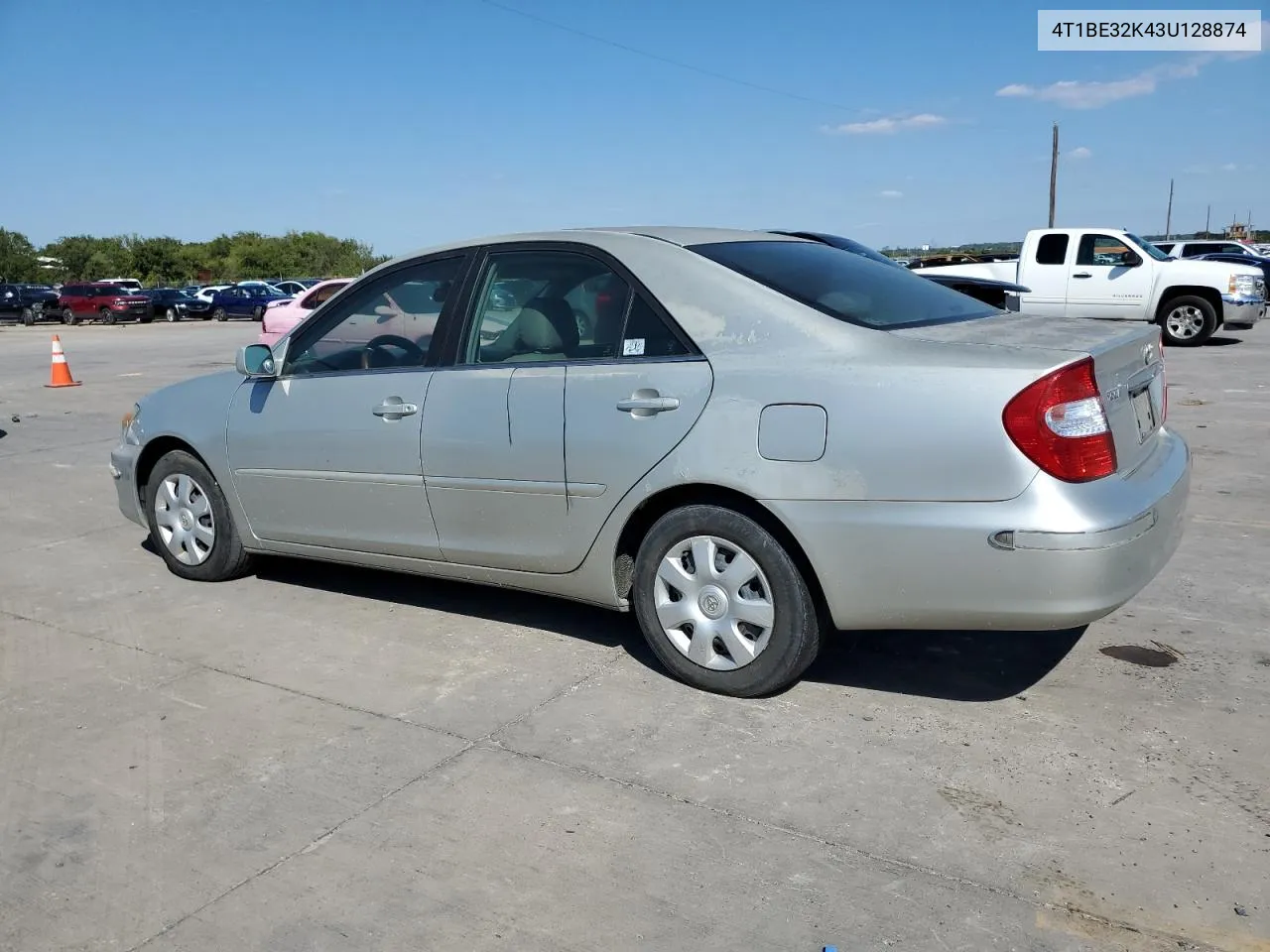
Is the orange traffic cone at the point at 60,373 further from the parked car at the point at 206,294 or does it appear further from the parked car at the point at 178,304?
the parked car at the point at 178,304

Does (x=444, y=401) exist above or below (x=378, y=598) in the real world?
above

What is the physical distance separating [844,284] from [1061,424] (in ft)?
3.76

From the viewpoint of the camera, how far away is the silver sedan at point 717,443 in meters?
3.41

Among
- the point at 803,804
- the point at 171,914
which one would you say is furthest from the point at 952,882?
the point at 171,914

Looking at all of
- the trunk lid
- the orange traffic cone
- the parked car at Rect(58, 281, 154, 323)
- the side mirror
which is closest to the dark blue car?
the orange traffic cone

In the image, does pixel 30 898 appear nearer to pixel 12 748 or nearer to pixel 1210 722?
pixel 12 748

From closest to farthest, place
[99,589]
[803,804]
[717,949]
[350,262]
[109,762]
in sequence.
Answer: [717,949] → [803,804] → [109,762] → [99,589] → [350,262]

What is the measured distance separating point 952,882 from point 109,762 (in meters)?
2.62

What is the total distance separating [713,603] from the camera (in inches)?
154

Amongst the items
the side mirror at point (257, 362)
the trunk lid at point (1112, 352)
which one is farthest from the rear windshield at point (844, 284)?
the side mirror at point (257, 362)

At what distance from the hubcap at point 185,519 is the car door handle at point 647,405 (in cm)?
253

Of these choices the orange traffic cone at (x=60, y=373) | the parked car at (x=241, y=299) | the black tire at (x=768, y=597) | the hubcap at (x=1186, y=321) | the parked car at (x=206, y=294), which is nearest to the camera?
the black tire at (x=768, y=597)

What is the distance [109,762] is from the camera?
3637 millimetres

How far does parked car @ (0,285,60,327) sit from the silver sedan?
4547 cm
